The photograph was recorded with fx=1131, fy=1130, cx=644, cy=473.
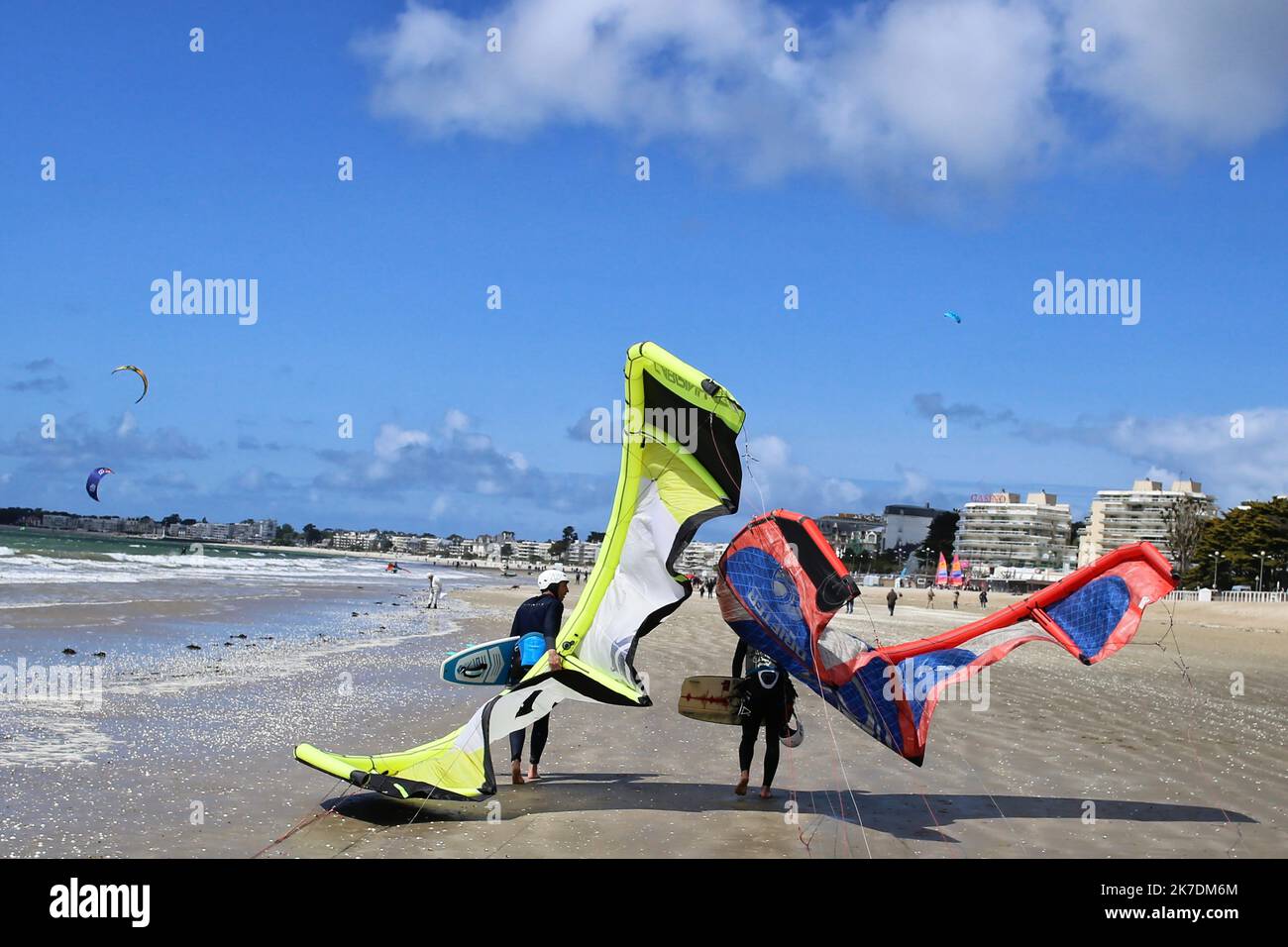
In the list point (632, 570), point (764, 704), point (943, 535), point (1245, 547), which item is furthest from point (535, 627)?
point (943, 535)

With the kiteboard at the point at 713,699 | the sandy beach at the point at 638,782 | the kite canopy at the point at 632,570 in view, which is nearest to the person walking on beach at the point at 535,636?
the sandy beach at the point at 638,782

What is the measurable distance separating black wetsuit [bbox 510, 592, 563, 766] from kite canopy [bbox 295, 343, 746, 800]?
0.83m

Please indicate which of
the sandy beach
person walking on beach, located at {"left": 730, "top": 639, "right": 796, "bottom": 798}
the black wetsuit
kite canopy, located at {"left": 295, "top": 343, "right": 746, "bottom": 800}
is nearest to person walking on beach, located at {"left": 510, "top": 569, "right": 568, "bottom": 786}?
the black wetsuit

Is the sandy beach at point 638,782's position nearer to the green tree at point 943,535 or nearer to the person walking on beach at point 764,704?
the person walking on beach at point 764,704

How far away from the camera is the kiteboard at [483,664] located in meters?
9.26

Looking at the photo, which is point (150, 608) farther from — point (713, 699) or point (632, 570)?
point (632, 570)

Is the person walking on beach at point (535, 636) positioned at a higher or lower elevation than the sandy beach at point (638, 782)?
higher

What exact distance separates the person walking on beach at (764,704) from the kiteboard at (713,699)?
0.07m

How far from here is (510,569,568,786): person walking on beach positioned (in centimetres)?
899

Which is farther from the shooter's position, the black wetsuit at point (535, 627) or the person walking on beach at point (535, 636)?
the black wetsuit at point (535, 627)

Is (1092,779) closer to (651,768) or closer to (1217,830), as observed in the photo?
(1217,830)

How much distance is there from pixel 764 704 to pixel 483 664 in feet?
7.59

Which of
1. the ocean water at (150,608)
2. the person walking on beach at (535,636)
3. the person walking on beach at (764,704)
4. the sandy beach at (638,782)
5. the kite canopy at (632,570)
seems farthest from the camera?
the ocean water at (150,608)
